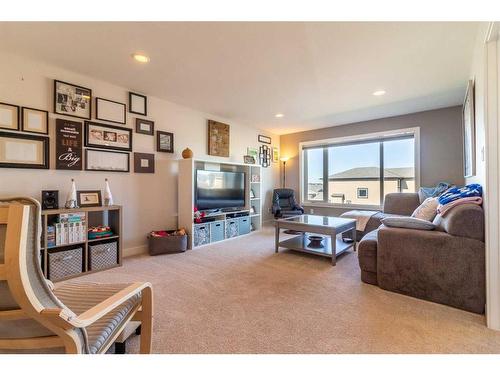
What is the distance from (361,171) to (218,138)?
317 centimetres

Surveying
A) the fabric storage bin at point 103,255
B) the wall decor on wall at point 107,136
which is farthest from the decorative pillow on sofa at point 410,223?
the wall decor on wall at point 107,136

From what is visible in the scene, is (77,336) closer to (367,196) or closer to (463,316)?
(463,316)

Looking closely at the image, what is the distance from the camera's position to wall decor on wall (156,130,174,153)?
139 inches

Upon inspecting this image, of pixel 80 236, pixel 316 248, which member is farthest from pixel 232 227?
pixel 80 236

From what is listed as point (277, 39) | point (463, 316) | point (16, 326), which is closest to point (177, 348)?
point (16, 326)

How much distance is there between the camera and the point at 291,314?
1745 mm

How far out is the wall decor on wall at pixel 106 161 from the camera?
285 cm

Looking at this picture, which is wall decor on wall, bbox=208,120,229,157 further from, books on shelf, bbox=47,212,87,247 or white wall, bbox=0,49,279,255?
books on shelf, bbox=47,212,87,247

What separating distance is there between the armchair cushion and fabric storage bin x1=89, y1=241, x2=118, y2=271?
1.43 meters

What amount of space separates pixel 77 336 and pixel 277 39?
2414 mm

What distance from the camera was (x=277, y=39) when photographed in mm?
2094

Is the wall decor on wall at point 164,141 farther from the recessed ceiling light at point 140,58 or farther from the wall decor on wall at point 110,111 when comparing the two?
the recessed ceiling light at point 140,58

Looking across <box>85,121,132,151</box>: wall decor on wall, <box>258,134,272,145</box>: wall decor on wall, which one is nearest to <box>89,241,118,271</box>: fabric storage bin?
<box>85,121,132,151</box>: wall decor on wall
